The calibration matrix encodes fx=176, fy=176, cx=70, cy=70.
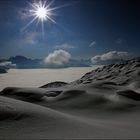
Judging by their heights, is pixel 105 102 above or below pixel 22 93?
below

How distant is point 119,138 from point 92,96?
5.34 m

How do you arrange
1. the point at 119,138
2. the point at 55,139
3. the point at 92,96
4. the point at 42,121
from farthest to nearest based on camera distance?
the point at 92,96 → the point at 42,121 → the point at 119,138 → the point at 55,139

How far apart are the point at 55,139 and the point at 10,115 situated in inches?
60.5

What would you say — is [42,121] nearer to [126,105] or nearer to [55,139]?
[55,139]

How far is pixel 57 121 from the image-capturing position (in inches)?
158

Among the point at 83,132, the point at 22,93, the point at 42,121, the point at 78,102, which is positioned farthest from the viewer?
the point at 22,93

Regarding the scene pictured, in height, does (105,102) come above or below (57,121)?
above

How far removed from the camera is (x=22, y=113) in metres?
4.18

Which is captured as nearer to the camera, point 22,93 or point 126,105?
point 126,105

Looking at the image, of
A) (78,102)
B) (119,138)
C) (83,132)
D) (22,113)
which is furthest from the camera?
(78,102)

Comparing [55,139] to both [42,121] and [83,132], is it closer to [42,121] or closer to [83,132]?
[83,132]

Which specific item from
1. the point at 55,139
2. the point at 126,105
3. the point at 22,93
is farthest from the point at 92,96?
the point at 55,139

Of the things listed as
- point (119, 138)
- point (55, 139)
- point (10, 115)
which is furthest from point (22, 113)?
point (119, 138)

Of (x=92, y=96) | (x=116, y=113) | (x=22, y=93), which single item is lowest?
(x=116, y=113)
